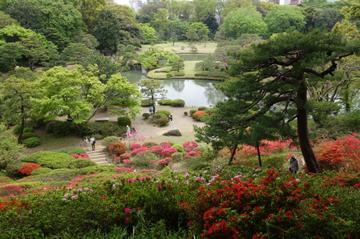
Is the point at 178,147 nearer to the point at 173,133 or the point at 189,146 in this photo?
the point at 189,146

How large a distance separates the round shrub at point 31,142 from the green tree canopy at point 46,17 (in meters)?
20.2

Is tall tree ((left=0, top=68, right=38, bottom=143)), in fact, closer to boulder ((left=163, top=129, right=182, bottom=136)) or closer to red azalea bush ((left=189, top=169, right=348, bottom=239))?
boulder ((left=163, top=129, right=182, bottom=136))

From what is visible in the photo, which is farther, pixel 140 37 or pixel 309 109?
pixel 140 37

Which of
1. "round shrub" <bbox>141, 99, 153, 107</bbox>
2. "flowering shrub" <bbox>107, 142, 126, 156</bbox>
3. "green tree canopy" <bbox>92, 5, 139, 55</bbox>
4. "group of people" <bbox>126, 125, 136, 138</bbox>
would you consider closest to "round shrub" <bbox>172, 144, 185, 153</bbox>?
"flowering shrub" <bbox>107, 142, 126, 156</bbox>

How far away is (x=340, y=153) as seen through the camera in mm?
11016

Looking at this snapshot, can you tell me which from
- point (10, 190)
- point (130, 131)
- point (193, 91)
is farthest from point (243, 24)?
point (10, 190)

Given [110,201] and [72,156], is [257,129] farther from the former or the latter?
[72,156]

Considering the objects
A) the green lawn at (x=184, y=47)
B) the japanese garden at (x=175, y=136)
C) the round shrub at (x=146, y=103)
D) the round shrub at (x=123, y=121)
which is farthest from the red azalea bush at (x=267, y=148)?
the green lawn at (x=184, y=47)

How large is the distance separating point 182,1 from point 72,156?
60325 mm

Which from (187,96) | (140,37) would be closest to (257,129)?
(187,96)

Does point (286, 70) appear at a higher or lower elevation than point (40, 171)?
higher

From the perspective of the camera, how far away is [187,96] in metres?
33.0

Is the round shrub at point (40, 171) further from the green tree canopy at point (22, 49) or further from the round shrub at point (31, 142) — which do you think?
the green tree canopy at point (22, 49)

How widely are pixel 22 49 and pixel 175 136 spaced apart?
18.5 meters
